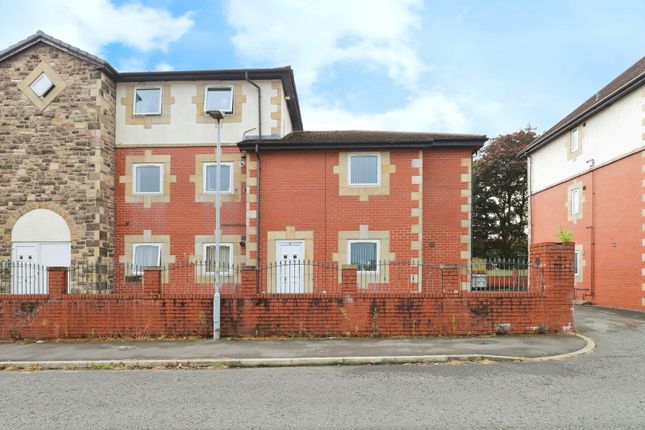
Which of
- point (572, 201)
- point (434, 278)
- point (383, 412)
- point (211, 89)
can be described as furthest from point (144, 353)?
point (572, 201)

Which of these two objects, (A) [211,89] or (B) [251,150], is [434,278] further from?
(A) [211,89]

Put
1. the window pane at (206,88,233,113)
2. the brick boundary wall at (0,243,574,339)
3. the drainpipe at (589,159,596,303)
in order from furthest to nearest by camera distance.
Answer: the drainpipe at (589,159,596,303) → the window pane at (206,88,233,113) → the brick boundary wall at (0,243,574,339)

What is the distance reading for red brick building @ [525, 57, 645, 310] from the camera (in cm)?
1617

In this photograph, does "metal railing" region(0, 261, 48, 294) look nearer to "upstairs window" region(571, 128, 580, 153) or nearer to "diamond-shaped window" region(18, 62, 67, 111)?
"diamond-shaped window" region(18, 62, 67, 111)

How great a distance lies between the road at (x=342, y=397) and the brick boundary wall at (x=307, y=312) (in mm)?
2062

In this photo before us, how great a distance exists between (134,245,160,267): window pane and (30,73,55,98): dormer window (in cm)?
579

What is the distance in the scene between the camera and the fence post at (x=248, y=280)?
1022 centimetres

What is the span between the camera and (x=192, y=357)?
840 cm

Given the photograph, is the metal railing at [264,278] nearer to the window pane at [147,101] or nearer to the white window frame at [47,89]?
the window pane at [147,101]

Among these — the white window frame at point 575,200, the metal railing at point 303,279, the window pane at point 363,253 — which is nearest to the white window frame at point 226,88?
the metal railing at point 303,279

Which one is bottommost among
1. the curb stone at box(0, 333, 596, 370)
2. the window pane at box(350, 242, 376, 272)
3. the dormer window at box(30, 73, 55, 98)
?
the curb stone at box(0, 333, 596, 370)

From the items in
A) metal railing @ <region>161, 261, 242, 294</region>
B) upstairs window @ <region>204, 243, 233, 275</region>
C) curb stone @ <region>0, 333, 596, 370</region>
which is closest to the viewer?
curb stone @ <region>0, 333, 596, 370</region>

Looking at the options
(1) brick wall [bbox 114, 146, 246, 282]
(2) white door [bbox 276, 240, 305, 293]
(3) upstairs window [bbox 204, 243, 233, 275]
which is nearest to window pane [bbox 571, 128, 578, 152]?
A: (2) white door [bbox 276, 240, 305, 293]

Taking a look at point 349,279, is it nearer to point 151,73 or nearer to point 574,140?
point 151,73
